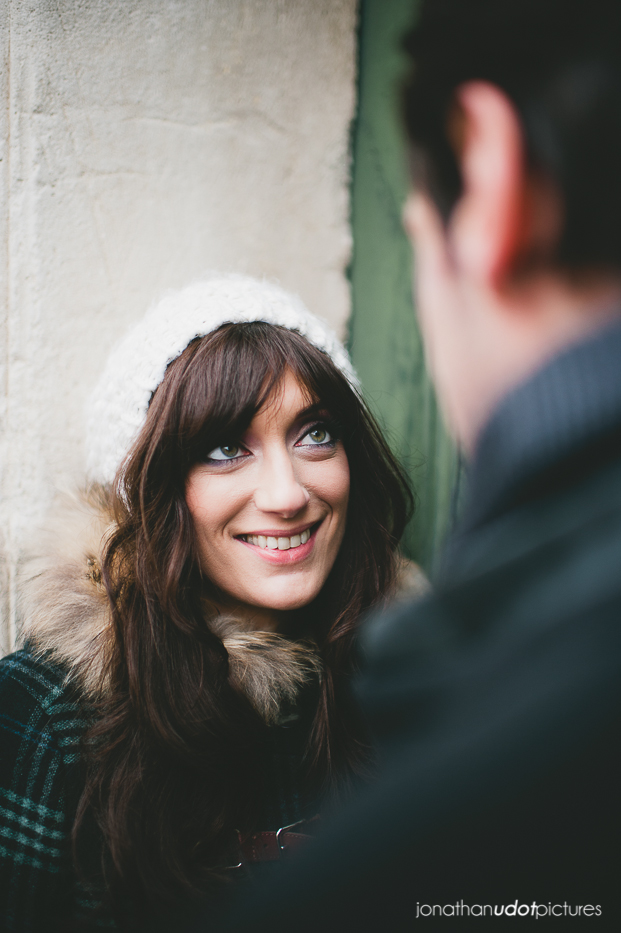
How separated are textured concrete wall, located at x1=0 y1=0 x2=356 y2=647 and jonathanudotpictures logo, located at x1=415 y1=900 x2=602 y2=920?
175 centimetres

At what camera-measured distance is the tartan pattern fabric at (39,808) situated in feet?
4.62

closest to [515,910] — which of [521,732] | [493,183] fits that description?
[521,732]

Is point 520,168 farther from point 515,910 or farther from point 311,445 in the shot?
point 311,445

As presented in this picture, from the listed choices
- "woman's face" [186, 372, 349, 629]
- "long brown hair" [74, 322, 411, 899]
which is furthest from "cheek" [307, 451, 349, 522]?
"long brown hair" [74, 322, 411, 899]

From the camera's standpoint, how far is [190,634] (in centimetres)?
156

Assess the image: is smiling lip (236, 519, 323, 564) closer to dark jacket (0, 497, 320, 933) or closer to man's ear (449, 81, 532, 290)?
dark jacket (0, 497, 320, 933)

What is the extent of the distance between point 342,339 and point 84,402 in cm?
103

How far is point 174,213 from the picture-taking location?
7.05 feet

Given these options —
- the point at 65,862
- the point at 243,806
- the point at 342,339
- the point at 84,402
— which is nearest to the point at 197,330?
the point at 84,402

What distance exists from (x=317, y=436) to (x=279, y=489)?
0.23m

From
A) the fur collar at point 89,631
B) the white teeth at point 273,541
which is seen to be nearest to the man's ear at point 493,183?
the white teeth at point 273,541

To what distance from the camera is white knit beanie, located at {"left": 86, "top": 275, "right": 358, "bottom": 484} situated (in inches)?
64.2

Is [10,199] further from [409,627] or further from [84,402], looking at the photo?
[409,627]

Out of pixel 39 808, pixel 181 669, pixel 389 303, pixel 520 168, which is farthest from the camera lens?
pixel 389 303
